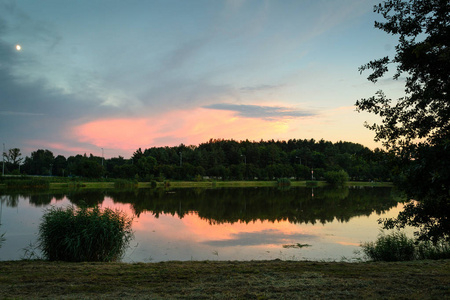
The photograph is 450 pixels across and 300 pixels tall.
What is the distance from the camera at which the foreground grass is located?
18.9 feet

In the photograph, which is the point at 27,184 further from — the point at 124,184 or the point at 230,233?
the point at 230,233

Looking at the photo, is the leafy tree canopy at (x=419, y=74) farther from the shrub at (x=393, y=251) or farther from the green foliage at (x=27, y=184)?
the green foliage at (x=27, y=184)

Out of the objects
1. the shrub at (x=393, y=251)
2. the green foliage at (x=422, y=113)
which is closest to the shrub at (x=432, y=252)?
the shrub at (x=393, y=251)

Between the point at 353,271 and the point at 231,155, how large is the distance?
10510 centimetres

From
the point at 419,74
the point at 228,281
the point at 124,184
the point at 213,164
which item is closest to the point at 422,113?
the point at 419,74

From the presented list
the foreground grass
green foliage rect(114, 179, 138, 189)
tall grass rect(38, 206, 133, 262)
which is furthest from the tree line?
the foreground grass

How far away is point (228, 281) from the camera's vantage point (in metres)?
6.75

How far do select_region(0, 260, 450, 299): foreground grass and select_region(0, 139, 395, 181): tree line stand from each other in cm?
5765

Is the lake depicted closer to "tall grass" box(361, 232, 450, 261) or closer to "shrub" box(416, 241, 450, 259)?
"tall grass" box(361, 232, 450, 261)

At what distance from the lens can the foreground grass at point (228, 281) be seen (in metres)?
5.75

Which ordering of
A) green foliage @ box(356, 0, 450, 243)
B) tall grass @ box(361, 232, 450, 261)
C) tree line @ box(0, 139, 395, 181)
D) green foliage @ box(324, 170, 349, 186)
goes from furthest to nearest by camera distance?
green foliage @ box(324, 170, 349, 186) < tree line @ box(0, 139, 395, 181) < tall grass @ box(361, 232, 450, 261) < green foliage @ box(356, 0, 450, 243)

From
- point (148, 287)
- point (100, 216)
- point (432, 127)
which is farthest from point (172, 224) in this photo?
point (432, 127)

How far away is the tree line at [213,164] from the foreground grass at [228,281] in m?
57.7

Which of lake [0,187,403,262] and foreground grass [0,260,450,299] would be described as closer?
foreground grass [0,260,450,299]
